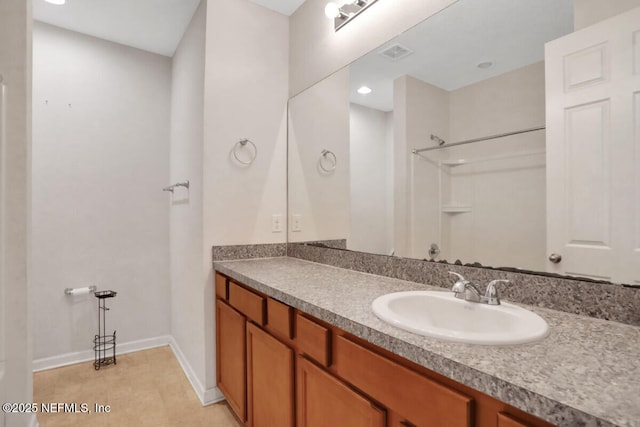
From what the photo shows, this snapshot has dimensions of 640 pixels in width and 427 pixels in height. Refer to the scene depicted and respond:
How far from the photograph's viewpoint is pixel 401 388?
774mm

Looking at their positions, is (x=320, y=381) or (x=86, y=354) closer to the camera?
(x=320, y=381)

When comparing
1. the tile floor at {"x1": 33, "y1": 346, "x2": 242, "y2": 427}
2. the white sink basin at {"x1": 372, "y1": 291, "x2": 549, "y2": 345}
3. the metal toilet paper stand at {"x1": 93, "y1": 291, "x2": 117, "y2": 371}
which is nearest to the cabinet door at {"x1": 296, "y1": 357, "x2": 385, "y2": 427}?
the white sink basin at {"x1": 372, "y1": 291, "x2": 549, "y2": 345}

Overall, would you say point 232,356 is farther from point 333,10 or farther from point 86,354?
point 333,10

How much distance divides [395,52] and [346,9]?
1.62 feet

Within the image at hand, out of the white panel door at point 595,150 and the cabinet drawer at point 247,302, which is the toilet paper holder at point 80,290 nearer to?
the cabinet drawer at point 247,302

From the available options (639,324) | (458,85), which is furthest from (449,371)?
(458,85)

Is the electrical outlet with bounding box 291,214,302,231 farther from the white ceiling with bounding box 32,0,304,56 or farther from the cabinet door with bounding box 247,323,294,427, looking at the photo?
the white ceiling with bounding box 32,0,304,56

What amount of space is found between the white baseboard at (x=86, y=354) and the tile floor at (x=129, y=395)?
0.05 m

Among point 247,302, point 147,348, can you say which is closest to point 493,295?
point 247,302

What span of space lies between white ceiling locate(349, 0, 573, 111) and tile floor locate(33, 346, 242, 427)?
6.75 ft

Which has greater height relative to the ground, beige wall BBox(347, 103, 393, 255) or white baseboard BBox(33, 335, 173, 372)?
beige wall BBox(347, 103, 393, 255)

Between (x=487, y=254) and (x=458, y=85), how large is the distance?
69 centimetres

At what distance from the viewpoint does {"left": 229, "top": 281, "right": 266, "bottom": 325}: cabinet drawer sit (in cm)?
144

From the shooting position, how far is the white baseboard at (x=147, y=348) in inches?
78.5
